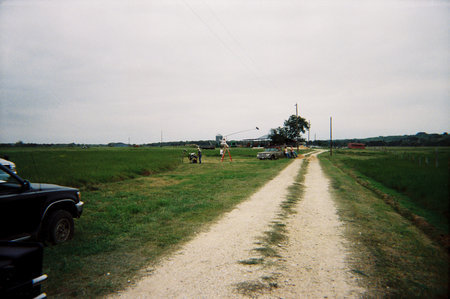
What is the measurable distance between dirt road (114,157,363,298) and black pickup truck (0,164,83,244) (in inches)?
94.7

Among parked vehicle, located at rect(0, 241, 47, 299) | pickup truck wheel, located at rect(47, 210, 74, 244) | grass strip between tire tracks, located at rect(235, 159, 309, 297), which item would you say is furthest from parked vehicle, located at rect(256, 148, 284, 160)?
parked vehicle, located at rect(0, 241, 47, 299)

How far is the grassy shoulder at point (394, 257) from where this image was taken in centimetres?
369

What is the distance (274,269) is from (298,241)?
5.29 ft

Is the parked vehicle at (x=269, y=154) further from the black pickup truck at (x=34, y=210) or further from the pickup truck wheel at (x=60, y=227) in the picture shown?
the pickup truck wheel at (x=60, y=227)

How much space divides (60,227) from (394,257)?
6.74 meters

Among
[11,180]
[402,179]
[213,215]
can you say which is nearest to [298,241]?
[213,215]

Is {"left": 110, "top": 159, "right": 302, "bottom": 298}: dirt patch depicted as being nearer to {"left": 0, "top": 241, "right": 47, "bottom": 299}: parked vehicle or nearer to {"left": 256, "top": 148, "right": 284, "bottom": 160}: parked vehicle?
{"left": 0, "top": 241, "right": 47, "bottom": 299}: parked vehicle

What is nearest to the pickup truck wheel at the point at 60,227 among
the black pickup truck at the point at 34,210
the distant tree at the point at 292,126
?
the black pickup truck at the point at 34,210

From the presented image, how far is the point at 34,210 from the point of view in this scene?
15.3ft

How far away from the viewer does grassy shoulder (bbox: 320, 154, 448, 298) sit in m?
3.69

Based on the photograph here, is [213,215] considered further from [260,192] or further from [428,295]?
[428,295]

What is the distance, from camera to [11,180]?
4.53 metres

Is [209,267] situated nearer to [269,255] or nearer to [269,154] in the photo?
[269,255]

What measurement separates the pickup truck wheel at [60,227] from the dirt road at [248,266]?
2433 mm
